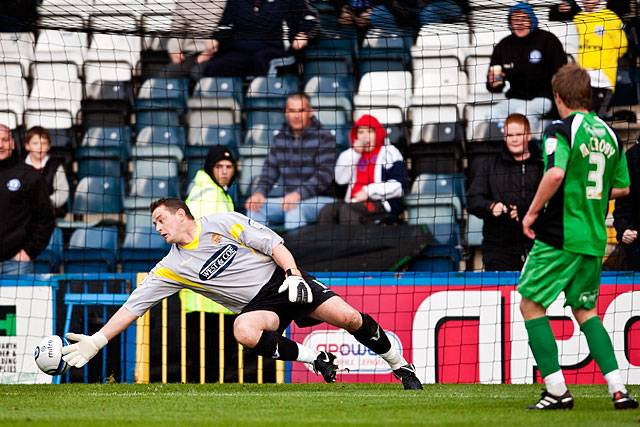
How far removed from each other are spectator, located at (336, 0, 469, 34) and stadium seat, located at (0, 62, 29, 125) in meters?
4.34

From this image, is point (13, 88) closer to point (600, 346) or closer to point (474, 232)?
point (474, 232)

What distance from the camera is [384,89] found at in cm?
1413

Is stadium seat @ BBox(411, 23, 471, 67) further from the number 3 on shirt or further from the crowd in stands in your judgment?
the number 3 on shirt

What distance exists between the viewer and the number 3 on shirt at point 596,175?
6.87 m

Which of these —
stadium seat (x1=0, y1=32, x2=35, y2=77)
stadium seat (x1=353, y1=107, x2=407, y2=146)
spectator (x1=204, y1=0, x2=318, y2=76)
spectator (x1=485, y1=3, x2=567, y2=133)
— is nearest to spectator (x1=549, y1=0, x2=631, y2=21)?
spectator (x1=485, y1=3, x2=567, y2=133)

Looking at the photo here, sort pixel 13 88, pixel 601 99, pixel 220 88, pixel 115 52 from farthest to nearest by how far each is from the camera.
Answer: pixel 115 52, pixel 13 88, pixel 220 88, pixel 601 99

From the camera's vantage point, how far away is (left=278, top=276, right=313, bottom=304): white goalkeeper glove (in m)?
8.04

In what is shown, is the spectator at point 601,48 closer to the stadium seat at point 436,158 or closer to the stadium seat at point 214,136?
the stadium seat at point 436,158

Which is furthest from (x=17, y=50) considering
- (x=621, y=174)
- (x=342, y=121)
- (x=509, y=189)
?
(x=621, y=174)

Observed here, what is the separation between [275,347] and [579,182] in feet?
8.88

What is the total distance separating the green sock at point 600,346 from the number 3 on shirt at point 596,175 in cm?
71

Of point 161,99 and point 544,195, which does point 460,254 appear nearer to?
point 161,99

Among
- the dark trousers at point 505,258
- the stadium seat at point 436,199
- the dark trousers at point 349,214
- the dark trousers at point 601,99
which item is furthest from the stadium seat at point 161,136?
the dark trousers at point 601,99

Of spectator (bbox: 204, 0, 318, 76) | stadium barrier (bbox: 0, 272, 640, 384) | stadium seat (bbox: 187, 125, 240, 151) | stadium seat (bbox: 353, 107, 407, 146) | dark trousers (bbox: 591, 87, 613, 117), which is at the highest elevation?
spectator (bbox: 204, 0, 318, 76)
